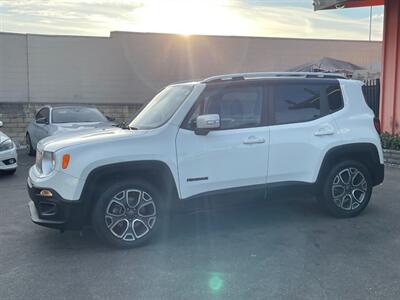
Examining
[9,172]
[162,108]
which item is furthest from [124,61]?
[162,108]

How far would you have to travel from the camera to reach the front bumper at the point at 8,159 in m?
9.25

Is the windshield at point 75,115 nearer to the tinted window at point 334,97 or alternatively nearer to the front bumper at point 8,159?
the front bumper at point 8,159

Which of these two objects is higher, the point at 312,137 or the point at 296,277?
the point at 312,137

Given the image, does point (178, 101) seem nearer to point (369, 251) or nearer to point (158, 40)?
point (369, 251)

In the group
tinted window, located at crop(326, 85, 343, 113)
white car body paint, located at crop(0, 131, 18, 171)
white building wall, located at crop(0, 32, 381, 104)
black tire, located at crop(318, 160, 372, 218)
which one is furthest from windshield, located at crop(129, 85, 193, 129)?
white building wall, located at crop(0, 32, 381, 104)

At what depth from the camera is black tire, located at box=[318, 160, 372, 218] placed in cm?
580

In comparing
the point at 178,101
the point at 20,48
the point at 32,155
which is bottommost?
the point at 32,155

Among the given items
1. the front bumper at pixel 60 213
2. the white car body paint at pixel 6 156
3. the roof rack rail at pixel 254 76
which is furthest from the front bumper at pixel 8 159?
the roof rack rail at pixel 254 76

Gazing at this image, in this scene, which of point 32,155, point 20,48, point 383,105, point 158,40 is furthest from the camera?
point 158,40

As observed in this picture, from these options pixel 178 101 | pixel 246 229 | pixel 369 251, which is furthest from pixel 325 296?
pixel 178 101

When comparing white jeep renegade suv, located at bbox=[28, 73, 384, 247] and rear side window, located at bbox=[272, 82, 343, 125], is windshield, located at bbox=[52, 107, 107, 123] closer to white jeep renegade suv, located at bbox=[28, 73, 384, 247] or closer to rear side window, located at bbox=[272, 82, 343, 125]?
white jeep renegade suv, located at bbox=[28, 73, 384, 247]

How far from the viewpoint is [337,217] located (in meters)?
5.91

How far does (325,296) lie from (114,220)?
2217 millimetres

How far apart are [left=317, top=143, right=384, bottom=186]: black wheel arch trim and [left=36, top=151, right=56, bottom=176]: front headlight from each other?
122 inches
